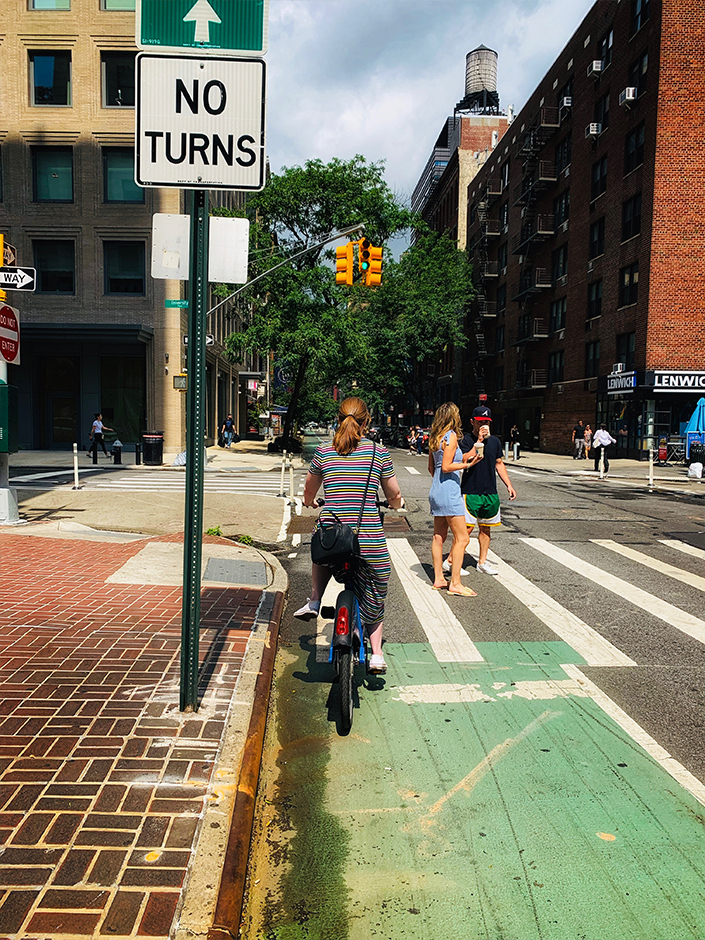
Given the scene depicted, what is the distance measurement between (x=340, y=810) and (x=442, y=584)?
471 centimetres

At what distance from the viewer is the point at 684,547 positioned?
10.7 m

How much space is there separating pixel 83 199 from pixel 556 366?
28459 millimetres

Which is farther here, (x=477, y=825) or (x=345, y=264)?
(x=345, y=264)

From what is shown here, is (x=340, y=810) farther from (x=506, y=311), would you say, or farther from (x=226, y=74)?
(x=506, y=311)

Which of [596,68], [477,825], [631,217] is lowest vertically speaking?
[477,825]

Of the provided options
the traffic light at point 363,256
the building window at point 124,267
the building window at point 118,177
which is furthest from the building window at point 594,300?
the traffic light at point 363,256

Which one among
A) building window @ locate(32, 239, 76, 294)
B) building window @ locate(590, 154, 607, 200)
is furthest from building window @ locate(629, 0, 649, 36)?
building window @ locate(32, 239, 76, 294)

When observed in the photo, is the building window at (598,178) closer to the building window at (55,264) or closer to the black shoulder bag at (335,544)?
the building window at (55,264)

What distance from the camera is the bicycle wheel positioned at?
425 cm

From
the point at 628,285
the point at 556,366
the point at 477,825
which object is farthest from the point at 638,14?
the point at 477,825

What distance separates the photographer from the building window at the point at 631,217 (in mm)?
33938

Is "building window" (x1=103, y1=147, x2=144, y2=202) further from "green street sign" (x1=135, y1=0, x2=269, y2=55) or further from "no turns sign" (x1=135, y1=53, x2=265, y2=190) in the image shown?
"no turns sign" (x1=135, y1=53, x2=265, y2=190)

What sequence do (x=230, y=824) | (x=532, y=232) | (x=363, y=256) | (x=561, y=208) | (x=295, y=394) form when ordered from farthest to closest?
(x=532, y=232), (x=561, y=208), (x=295, y=394), (x=363, y=256), (x=230, y=824)

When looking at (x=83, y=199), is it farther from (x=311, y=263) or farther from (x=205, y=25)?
(x=205, y=25)
